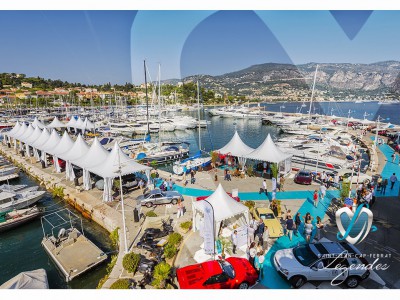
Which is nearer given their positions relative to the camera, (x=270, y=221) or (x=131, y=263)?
(x=131, y=263)

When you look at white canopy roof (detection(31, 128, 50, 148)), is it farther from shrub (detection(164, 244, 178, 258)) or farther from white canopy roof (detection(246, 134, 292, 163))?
shrub (detection(164, 244, 178, 258))

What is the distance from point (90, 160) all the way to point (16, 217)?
5.98 metres

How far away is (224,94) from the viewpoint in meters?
158

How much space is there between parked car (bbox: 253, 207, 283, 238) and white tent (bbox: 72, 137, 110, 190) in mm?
12261

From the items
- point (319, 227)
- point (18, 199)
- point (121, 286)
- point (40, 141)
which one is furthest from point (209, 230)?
point (40, 141)

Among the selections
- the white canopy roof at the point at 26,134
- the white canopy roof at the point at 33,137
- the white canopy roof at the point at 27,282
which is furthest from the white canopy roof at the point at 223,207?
the white canopy roof at the point at 26,134

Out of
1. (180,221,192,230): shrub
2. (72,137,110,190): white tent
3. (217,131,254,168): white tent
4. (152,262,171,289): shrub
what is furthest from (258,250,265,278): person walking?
(72,137,110,190): white tent

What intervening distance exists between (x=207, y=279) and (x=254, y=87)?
170 m

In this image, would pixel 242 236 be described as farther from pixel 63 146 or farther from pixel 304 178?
pixel 63 146

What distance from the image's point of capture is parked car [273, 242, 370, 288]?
27.7 feet

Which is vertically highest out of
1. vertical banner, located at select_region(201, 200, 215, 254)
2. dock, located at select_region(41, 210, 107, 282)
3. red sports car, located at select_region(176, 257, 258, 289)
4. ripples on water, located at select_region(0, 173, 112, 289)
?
vertical banner, located at select_region(201, 200, 215, 254)

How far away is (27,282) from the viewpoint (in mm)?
9484
